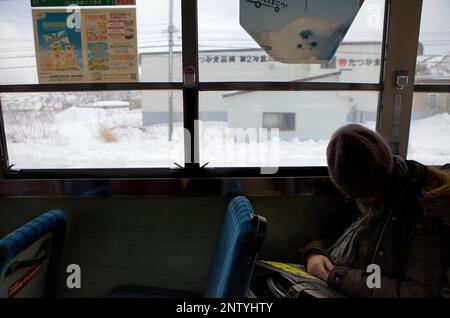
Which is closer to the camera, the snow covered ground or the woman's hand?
the woman's hand

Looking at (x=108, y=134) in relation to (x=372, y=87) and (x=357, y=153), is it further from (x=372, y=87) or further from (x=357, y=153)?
(x=372, y=87)

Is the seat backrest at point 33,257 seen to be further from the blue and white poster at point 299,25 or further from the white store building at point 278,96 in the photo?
the blue and white poster at point 299,25

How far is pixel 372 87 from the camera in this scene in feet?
4.34

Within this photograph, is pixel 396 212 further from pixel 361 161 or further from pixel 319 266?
pixel 319 266

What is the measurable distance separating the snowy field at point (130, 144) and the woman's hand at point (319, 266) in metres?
0.43

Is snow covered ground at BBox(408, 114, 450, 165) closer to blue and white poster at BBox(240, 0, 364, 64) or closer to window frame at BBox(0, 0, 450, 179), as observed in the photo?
window frame at BBox(0, 0, 450, 179)

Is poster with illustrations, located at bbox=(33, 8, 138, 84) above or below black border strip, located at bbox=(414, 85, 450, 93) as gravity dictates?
above

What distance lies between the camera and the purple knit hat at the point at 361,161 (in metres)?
0.83

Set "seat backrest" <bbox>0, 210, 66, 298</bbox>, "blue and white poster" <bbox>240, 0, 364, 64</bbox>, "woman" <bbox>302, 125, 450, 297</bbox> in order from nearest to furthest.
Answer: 1. "woman" <bbox>302, 125, 450, 297</bbox>
2. "seat backrest" <bbox>0, 210, 66, 298</bbox>
3. "blue and white poster" <bbox>240, 0, 364, 64</bbox>

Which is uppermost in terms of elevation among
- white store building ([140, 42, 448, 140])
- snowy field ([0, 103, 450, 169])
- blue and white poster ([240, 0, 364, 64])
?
blue and white poster ([240, 0, 364, 64])

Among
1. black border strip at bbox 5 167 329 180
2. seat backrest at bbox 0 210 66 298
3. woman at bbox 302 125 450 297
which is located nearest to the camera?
woman at bbox 302 125 450 297

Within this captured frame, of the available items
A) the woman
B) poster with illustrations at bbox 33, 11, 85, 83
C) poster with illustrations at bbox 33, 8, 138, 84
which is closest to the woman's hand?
the woman

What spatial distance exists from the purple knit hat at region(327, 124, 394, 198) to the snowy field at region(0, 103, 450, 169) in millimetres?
477

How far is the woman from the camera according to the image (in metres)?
0.81
